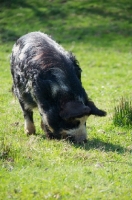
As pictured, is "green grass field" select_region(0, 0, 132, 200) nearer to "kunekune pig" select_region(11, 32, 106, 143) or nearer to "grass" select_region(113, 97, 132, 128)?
"grass" select_region(113, 97, 132, 128)

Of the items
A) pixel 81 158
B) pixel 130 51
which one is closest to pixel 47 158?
pixel 81 158

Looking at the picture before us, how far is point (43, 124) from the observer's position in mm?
8969

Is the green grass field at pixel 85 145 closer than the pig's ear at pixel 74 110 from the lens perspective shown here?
Yes

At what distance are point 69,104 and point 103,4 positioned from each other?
1787 centimetres

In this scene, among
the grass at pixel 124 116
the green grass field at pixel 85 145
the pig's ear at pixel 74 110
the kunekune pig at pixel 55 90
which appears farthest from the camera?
the grass at pixel 124 116

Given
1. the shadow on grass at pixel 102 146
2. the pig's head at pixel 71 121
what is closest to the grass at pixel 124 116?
the shadow on grass at pixel 102 146

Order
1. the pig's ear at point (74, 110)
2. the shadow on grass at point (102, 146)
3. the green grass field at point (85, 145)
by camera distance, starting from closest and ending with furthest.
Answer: the green grass field at point (85, 145) → the pig's ear at point (74, 110) → the shadow on grass at point (102, 146)

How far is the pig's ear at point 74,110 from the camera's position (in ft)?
26.7

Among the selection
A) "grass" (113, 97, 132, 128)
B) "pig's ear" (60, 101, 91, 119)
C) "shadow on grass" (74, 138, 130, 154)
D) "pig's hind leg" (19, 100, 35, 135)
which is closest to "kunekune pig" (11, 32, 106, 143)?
"pig's ear" (60, 101, 91, 119)

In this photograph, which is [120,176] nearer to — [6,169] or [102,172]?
[102,172]

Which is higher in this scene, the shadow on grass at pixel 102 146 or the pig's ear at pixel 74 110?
the pig's ear at pixel 74 110

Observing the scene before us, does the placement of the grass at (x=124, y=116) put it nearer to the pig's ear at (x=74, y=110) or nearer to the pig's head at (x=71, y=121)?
the pig's head at (x=71, y=121)

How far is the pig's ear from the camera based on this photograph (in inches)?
320

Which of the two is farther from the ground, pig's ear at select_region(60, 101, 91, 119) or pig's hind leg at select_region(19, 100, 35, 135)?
pig's ear at select_region(60, 101, 91, 119)
